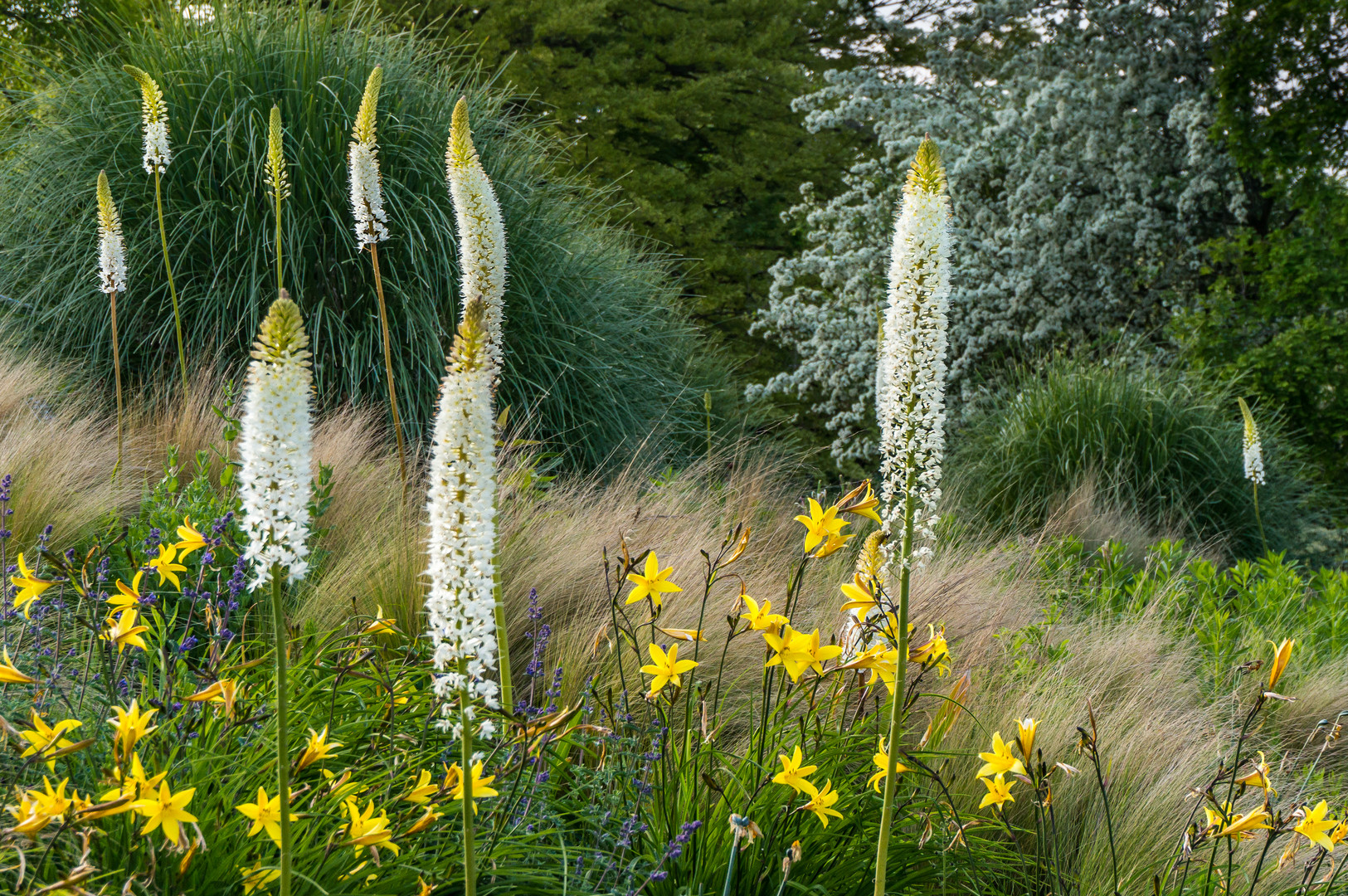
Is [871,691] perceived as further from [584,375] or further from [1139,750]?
[584,375]

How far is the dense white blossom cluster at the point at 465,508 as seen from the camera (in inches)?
52.8

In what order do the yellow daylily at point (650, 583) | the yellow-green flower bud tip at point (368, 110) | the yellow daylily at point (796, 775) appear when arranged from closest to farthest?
the yellow daylily at point (796, 775) → the yellow daylily at point (650, 583) → the yellow-green flower bud tip at point (368, 110)

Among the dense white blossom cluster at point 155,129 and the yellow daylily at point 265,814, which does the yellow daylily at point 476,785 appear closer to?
the yellow daylily at point 265,814

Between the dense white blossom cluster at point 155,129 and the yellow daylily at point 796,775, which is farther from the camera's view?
A: the dense white blossom cluster at point 155,129

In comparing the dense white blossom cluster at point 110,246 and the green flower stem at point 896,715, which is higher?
the dense white blossom cluster at point 110,246

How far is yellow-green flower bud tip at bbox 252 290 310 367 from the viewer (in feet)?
4.48

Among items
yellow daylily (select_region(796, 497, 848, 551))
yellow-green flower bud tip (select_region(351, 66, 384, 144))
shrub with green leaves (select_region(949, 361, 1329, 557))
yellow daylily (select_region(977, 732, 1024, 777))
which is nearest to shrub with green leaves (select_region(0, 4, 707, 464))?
yellow-green flower bud tip (select_region(351, 66, 384, 144))

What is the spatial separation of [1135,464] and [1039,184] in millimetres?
3662

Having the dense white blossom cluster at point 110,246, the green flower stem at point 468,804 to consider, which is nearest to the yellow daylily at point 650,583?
the green flower stem at point 468,804

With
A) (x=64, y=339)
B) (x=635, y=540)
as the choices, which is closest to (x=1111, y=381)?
(x=635, y=540)

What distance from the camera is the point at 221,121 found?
664 centimetres

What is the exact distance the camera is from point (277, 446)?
135 centimetres

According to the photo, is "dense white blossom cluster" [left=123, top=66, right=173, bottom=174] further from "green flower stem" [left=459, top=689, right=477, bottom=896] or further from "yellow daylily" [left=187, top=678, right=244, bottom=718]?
"green flower stem" [left=459, top=689, right=477, bottom=896]

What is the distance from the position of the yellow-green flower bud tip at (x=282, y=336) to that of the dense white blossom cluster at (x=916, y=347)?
3.20 ft
